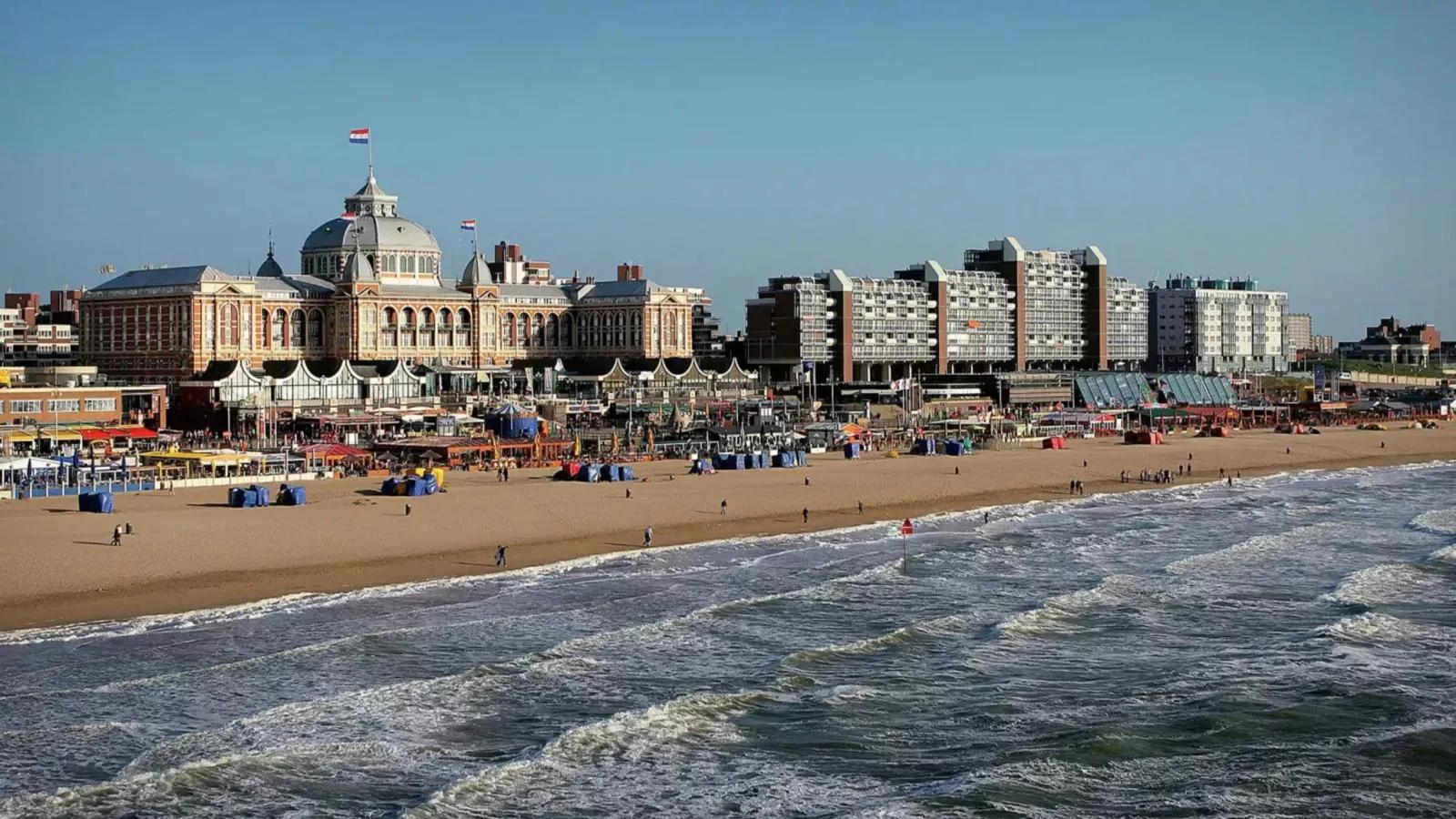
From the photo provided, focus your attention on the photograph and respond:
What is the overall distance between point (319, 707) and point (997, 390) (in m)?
108

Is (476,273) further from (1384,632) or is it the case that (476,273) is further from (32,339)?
(1384,632)

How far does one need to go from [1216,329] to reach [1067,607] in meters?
154

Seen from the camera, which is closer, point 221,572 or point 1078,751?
point 1078,751

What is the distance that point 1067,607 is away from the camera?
4128 centimetres

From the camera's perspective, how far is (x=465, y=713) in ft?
101

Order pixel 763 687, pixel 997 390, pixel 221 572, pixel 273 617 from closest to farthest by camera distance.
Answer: pixel 763 687 → pixel 273 617 → pixel 221 572 → pixel 997 390

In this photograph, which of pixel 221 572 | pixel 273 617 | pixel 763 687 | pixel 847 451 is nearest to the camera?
pixel 763 687

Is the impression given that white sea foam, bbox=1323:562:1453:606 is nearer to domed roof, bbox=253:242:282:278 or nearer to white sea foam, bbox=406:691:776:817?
white sea foam, bbox=406:691:776:817

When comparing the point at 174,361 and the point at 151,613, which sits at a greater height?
the point at 174,361

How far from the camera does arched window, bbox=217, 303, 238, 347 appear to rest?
358 ft

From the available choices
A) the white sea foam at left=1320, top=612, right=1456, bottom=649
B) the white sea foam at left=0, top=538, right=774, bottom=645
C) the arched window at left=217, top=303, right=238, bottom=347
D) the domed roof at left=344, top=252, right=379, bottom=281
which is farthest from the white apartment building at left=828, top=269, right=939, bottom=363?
the white sea foam at left=1320, top=612, right=1456, bottom=649

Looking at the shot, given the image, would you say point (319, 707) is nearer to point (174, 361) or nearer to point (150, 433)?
point (150, 433)

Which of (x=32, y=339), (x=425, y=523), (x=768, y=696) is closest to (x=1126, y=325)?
(x=32, y=339)

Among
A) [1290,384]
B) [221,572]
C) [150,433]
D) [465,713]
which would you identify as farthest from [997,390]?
[465,713]
